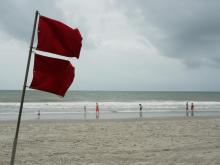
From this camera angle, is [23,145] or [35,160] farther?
[23,145]

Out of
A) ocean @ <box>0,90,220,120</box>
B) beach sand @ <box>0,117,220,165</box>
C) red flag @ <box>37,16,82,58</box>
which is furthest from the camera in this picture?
ocean @ <box>0,90,220,120</box>

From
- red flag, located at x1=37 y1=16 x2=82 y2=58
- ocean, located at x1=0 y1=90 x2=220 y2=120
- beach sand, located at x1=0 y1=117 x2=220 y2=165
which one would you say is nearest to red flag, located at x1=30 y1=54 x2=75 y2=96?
red flag, located at x1=37 y1=16 x2=82 y2=58

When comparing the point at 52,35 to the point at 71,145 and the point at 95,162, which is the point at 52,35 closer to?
the point at 95,162

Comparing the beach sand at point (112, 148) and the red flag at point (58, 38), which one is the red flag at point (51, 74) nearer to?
the red flag at point (58, 38)

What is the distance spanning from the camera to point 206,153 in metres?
10.6

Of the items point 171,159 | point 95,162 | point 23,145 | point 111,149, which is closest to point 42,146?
point 23,145

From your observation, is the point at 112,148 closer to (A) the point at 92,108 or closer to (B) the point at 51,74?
(B) the point at 51,74

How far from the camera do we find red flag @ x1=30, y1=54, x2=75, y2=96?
612 centimetres

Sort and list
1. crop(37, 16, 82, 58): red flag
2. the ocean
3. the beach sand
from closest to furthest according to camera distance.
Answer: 1. crop(37, 16, 82, 58): red flag
2. the beach sand
3. the ocean

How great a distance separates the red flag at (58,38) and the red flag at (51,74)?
0.18 metres

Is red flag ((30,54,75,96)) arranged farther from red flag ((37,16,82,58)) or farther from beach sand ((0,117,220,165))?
beach sand ((0,117,220,165))

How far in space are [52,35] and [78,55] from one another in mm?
584

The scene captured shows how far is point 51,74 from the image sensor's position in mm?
6215

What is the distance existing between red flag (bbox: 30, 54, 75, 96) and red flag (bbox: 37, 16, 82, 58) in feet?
0.60
